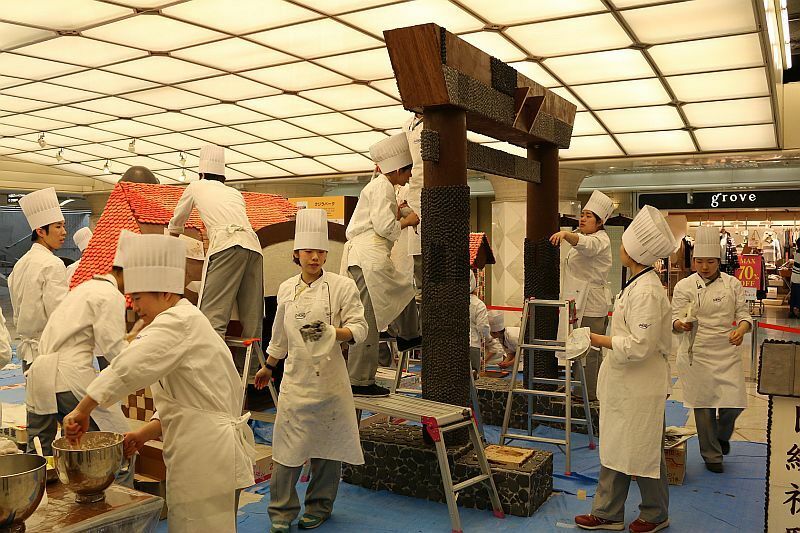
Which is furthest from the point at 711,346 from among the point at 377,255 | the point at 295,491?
the point at 295,491

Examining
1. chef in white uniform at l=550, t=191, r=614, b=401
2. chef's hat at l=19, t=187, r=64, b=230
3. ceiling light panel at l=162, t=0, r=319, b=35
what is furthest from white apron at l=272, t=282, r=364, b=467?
ceiling light panel at l=162, t=0, r=319, b=35

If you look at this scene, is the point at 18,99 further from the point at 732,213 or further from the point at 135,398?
the point at 732,213

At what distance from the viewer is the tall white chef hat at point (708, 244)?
5.16 metres

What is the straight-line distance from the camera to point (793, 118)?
1046 centimetres

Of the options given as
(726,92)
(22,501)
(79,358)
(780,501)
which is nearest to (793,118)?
(726,92)

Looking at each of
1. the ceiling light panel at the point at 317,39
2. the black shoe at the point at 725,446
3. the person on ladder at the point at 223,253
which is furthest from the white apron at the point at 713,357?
the ceiling light panel at the point at 317,39

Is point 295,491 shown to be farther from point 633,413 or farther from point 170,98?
point 170,98

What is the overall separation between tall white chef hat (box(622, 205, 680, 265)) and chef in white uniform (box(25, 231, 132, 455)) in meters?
2.70

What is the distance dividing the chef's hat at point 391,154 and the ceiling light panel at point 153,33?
157 inches

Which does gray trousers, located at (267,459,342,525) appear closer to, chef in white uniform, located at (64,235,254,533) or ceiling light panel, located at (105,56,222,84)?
chef in white uniform, located at (64,235,254,533)

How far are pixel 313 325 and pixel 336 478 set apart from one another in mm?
966

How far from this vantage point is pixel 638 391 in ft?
12.6

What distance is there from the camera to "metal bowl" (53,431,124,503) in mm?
2118

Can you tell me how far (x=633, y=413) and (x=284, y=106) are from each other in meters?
7.87
